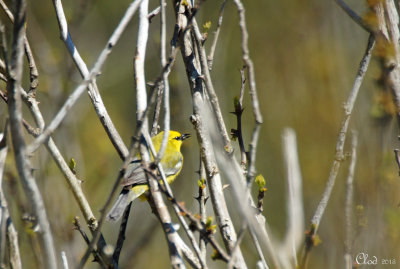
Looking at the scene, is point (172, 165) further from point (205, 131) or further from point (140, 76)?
point (140, 76)

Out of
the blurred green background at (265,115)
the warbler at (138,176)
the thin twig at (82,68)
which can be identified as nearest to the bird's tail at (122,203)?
the warbler at (138,176)

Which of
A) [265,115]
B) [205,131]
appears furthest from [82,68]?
[265,115]

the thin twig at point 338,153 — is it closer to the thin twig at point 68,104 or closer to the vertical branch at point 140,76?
the vertical branch at point 140,76

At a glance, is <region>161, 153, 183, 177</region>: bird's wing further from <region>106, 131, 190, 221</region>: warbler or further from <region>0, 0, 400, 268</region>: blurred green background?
<region>0, 0, 400, 268</region>: blurred green background

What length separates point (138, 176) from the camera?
4.07 meters

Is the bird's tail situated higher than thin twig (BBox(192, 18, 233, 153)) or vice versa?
the bird's tail

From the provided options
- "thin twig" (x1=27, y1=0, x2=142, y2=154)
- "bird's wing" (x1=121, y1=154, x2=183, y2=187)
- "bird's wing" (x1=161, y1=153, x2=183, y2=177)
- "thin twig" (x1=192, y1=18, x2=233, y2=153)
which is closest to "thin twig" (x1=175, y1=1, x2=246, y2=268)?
"thin twig" (x1=192, y1=18, x2=233, y2=153)

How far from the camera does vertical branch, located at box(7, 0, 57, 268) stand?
1376 millimetres

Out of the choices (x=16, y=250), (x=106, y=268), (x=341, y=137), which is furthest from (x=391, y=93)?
(x=16, y=250)

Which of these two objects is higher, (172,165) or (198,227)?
(172,165)

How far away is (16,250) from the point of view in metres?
1.76

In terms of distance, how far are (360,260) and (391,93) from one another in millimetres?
1004

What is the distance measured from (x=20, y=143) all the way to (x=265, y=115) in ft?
21.3

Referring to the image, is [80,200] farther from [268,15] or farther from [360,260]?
[268,15]
